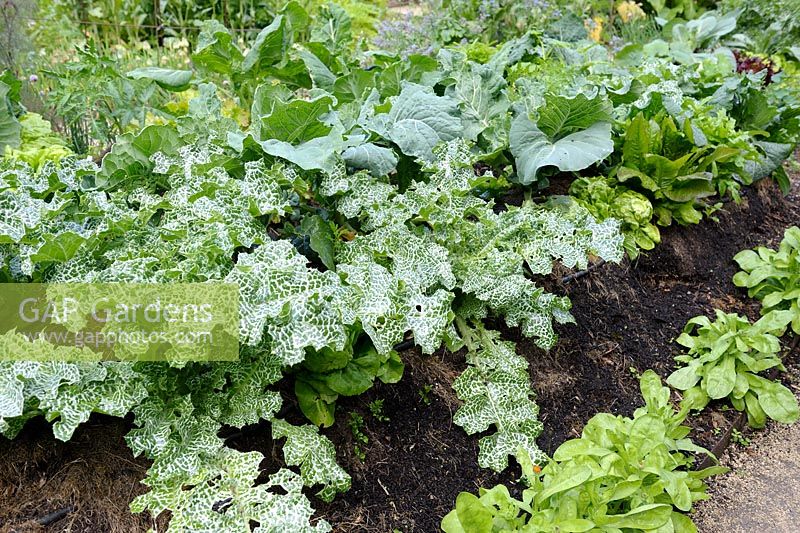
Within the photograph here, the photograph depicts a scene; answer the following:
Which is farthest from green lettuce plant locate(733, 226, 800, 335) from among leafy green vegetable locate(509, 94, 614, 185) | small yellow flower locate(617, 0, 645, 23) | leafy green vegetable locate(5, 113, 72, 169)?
small yellow flower locate(617, 0, 645, 23)

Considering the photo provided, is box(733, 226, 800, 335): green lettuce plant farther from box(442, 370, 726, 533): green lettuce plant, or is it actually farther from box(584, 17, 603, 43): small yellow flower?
box(584, 17, 603, 43): small yellow flower

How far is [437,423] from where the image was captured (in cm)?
232

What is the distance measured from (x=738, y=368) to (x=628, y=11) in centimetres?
514

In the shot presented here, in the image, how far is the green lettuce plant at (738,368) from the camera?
8.41 feet

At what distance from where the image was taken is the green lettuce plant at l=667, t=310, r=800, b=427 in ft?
8.41

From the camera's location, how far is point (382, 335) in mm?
1936

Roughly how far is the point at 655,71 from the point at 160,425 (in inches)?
119

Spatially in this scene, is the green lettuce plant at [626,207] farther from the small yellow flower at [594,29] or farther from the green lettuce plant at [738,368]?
the small yellow flower at [594,29]

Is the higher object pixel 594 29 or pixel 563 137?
pixel 563 137

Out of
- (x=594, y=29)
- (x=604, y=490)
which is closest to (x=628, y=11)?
(x=594, y=29)

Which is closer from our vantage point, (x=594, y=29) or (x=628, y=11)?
(x=594, y=29)

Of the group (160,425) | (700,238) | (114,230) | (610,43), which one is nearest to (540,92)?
(700,238)

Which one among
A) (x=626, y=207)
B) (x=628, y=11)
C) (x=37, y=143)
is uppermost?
(x=37, y=143)

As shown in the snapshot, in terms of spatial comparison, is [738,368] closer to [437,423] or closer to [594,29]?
[437,423]
